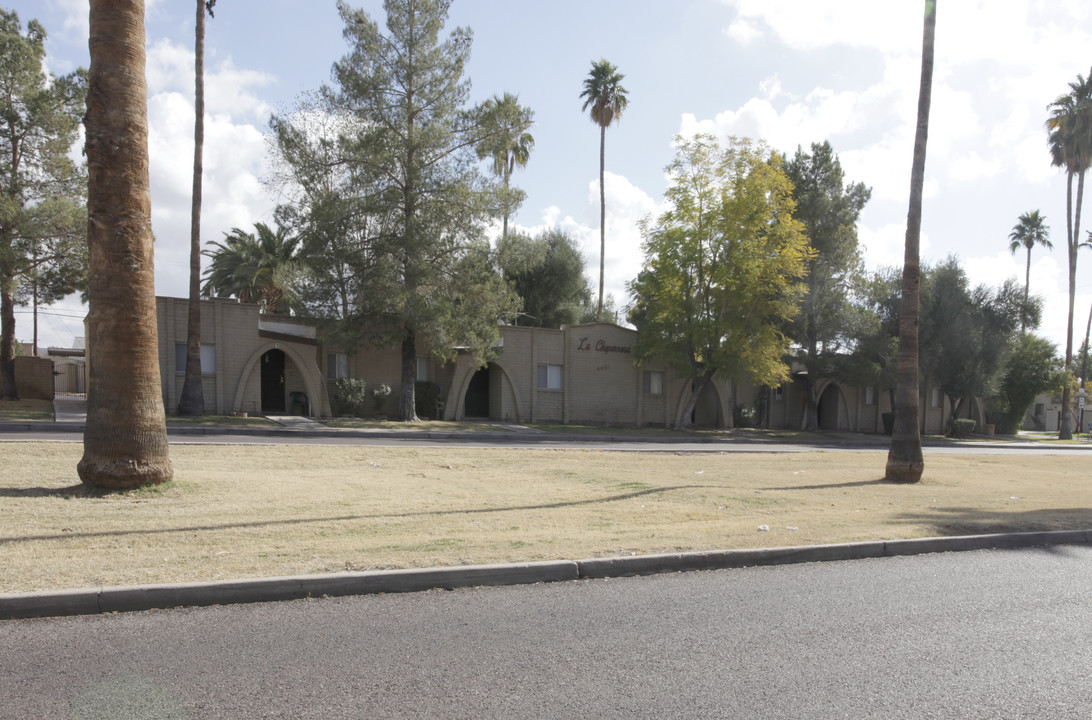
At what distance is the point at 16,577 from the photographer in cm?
561

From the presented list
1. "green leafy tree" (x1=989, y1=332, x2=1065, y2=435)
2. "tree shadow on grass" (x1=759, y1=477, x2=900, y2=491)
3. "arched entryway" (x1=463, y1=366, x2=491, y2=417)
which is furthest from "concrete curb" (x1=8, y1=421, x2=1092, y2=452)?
"green leafy tree" (x1=989, y1=332, x2=1065, y2=435)

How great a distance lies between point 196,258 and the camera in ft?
78.3

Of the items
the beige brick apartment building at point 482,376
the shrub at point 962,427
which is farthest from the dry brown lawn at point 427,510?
the shrub at point 962,427

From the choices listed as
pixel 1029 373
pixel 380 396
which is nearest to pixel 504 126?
pixel 380 396

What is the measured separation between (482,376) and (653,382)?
8.39 metres

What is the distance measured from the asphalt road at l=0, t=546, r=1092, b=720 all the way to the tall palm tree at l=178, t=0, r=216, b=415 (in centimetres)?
2031

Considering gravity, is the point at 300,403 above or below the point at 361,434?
above

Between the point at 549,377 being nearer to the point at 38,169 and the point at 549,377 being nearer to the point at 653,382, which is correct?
the point at 653,382

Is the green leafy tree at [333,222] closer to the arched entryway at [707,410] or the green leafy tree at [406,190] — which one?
the green leafy tree at [406,190]

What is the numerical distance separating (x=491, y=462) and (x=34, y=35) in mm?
24185

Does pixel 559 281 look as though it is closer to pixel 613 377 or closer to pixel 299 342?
pixel 613 377

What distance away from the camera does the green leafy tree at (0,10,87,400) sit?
24781 millimetres

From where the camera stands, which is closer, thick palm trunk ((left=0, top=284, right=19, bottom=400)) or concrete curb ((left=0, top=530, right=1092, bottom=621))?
concrete curb ((left=0, top=530, right=1092, bottom=621))

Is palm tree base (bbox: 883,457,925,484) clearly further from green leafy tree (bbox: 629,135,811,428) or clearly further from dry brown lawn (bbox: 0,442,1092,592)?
green leafy tree (bbox: 629,135,811,428)
